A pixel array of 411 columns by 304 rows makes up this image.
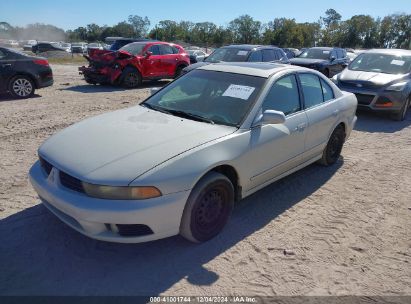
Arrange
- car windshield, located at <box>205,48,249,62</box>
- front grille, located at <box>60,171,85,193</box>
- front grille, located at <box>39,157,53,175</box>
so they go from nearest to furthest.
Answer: front grille, located at <box>60,171,85,193</box>
front grille, located at <box>39,157,53,175</box>
car windshield, located at <box>205,48,249,62</box>

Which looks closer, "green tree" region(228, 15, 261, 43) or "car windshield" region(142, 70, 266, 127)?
"car windshield" region(142, 70, 266, 127)

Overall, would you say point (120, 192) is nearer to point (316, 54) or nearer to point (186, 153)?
point (186, 153)

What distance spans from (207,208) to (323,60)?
12.0 meters

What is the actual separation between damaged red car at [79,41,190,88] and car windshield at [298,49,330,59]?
5.27 metres

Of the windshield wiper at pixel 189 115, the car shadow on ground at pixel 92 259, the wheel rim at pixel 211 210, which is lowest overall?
the car shadow on ground at pixel 92 259

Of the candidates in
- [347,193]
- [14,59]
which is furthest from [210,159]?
[14,59]

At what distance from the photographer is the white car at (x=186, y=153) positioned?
276 centimetres

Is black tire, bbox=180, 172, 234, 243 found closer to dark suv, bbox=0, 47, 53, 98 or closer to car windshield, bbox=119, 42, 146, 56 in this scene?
dark suv, bbox=0, 47, 53, 98

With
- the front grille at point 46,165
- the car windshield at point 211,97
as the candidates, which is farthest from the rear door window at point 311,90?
the front grille at point 46,165

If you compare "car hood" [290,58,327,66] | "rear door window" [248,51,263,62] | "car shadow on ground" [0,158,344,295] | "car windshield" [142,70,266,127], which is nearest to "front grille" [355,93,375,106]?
"rear door window" [248,51,263,62]

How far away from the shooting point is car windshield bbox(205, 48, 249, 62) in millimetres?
10947

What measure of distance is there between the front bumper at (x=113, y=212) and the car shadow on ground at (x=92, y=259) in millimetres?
285

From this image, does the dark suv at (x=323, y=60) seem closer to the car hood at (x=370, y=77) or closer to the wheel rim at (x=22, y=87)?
the car hood at (x=370, y=77)

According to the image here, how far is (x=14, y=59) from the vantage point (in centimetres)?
938
